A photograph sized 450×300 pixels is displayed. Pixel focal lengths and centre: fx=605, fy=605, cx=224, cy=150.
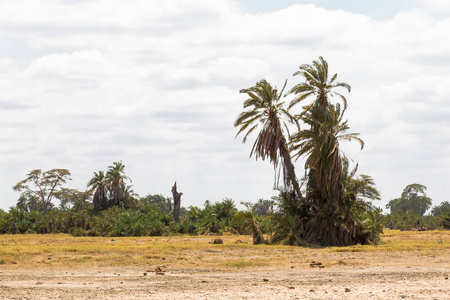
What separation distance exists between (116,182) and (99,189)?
7.20ft

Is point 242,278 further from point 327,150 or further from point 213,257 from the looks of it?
point 327,150

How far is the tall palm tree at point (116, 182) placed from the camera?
232ft

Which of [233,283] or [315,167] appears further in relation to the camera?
[315,167]

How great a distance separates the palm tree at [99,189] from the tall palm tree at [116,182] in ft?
2.21

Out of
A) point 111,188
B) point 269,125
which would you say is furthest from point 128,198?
point 269,125

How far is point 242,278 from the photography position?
17.2m

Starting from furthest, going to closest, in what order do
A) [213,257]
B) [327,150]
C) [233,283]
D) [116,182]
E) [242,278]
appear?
1. [116,182]
2. [327,150]
3. [213,257]
4. [242,278]
5. [233,283]

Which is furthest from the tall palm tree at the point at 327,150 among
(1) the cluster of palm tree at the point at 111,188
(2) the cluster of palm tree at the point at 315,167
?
(1) the cluster of palm tree at the point at 111,188

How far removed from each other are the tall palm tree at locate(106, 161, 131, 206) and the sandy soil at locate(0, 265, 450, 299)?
50525 mm

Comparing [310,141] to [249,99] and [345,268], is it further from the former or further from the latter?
[345,268]

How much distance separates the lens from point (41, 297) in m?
12.8

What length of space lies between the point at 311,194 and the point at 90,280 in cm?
2043

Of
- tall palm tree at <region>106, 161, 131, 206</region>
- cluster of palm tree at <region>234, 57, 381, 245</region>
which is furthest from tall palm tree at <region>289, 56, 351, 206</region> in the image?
tall palm tree at <region>106, 161, 131, 206</region>

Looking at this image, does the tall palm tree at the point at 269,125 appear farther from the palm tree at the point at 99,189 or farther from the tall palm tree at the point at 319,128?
the palm tree at the point at 99,189
